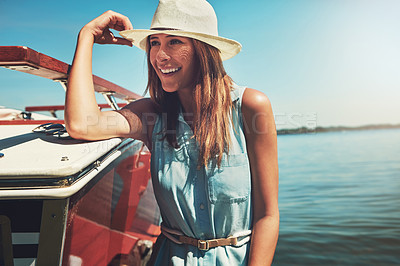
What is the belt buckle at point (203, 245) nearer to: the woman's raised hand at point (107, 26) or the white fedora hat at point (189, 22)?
the white fedora hat at point (189, 22)

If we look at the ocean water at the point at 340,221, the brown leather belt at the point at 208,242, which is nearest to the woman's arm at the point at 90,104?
the brown leather belt at the point at 208,242

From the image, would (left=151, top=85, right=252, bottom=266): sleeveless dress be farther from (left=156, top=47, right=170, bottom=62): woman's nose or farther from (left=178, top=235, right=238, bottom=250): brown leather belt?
(left=156, top=47, right=170, bottom=62): woman's nose

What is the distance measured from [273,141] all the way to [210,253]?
566 mm

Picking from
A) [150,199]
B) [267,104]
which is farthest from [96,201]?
[150,199]

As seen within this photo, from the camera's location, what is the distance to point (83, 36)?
154cm

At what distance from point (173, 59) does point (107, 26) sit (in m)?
0.50

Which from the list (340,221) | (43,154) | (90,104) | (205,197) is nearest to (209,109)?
(205,197)

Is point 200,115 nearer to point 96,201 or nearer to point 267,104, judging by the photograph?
point 267,104

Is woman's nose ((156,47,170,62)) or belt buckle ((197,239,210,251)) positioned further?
woman's nose ((156,47,170,62))

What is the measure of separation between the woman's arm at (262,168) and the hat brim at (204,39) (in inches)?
9.9

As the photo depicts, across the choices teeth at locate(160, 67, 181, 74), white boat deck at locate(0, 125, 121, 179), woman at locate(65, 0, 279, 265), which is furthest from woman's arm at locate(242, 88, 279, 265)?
white boat deck at locate(0, 125, 121, 179)

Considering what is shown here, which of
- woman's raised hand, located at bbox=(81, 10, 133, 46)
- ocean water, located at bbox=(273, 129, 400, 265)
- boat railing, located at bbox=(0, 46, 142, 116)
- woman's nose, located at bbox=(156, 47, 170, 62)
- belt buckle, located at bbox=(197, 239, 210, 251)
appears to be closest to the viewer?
boat railing, located at bbox=(0, 46, 142, 116)

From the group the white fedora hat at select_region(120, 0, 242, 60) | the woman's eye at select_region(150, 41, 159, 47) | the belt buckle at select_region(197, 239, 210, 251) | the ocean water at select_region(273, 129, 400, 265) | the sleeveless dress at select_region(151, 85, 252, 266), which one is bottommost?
the ocean water at select_region(273, 129, 400, 265)

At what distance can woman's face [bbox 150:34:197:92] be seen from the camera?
4.68 ft
